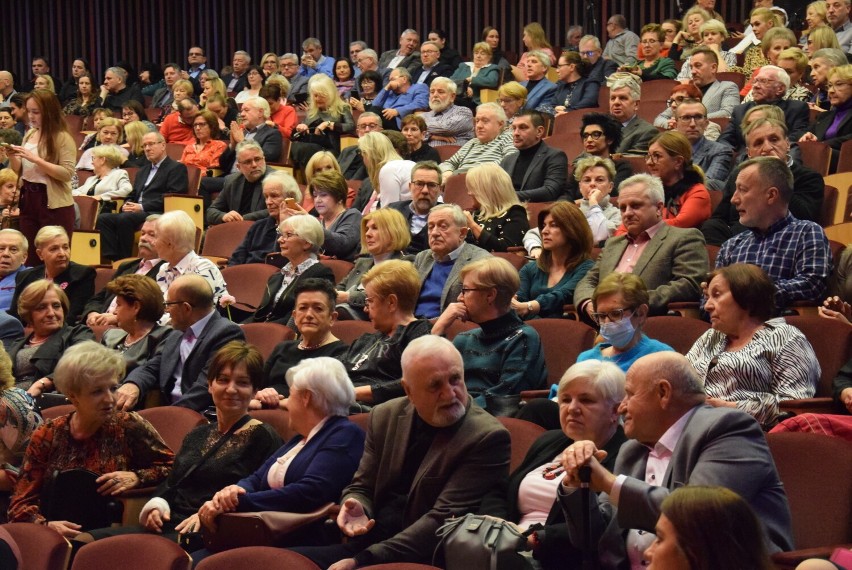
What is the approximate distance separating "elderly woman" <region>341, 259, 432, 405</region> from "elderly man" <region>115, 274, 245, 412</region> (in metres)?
0.58

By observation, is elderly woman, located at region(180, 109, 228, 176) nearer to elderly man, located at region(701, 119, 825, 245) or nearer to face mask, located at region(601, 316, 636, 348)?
elderly man, located at region(701, 119, 825, 245)

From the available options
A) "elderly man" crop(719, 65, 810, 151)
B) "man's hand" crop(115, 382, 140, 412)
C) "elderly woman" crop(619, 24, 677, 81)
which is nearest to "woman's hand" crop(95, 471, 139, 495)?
"man's hand" crop(115, 382, 140, 412)

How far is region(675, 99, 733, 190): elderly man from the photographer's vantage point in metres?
5.62

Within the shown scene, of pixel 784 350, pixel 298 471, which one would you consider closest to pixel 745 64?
pixel 784 350

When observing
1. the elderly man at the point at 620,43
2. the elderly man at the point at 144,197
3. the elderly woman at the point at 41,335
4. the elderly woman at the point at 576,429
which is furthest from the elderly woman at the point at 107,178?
the elderly woman at the point at 576,429

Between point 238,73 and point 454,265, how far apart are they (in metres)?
7.32

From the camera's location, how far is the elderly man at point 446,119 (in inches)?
309

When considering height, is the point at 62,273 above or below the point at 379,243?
below

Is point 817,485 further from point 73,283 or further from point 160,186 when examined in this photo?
point 160,186

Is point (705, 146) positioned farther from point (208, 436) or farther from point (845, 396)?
point (208, 436)

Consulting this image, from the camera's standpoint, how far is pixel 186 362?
4371 millimetres

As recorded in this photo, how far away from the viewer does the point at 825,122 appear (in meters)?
5.91

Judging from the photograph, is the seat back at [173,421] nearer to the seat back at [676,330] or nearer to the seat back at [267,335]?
the seat back at [267,335]

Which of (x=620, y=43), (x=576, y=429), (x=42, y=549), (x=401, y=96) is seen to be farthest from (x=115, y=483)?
(x=620, y=43)
